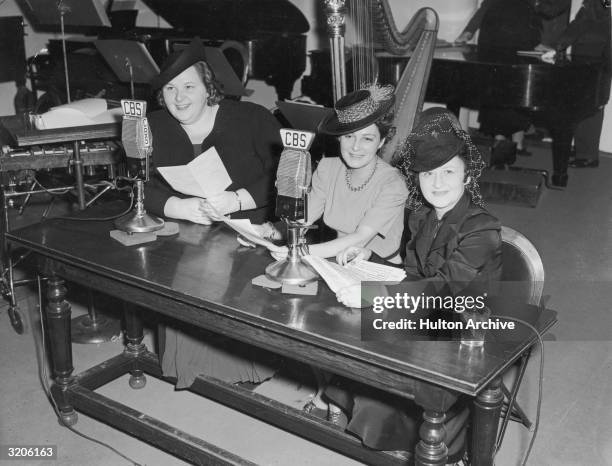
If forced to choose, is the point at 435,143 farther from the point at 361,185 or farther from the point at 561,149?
the point at 561,149

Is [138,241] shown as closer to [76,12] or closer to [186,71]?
[186,71]

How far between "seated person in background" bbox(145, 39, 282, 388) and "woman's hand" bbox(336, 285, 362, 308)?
85cm

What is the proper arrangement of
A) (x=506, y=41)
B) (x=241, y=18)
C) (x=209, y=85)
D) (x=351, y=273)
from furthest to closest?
(x=241, y=18), (x=506, y=41), (x=209, y=85), (x=351, y=273)

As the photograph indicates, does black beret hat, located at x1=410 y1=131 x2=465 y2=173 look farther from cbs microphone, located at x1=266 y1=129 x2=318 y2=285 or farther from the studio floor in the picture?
the studio floor

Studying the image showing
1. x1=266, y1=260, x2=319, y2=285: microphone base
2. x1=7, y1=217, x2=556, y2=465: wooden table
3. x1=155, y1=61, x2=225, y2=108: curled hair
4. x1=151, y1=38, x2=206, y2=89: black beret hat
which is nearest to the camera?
x1=7, y1=217, x2=556, y2=465: wooden table

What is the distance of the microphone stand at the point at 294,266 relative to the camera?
199cm

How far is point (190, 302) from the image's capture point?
1.96m

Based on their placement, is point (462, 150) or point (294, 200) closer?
point (294, 200)

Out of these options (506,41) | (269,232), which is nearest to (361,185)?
(269,232)

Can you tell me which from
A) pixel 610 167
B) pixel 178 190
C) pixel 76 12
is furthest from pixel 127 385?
pixel 610 167

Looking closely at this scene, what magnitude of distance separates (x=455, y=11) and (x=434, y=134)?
5758 millimetres

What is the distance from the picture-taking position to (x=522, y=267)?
2168 mm

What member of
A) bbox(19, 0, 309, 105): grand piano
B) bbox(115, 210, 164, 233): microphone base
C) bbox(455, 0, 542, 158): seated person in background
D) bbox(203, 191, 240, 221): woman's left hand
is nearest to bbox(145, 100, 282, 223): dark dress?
bbox(203, 191, 240, 221): woman's left hand

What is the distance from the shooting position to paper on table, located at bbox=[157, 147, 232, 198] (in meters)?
2.58
